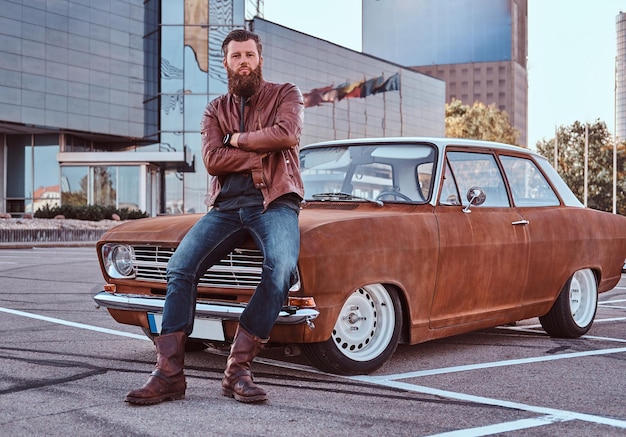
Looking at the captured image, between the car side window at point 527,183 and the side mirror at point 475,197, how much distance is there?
0.74 m

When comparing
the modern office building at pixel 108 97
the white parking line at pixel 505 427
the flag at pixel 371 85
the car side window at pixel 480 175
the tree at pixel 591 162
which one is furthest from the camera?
the flag at pixel 371 85

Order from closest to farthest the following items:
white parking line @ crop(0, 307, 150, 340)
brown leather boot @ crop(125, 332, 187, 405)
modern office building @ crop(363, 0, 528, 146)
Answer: brown leather boot @ crop(125, 332, 187, 405)
white parking line @ crop(0, 307, 150, 340)
modern office building @ crop(363, 0, 528, 146)

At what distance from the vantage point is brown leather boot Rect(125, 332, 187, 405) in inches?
162

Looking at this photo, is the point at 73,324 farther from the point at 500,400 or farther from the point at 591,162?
the point at 591,162

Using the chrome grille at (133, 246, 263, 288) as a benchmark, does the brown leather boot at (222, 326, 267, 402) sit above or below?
below

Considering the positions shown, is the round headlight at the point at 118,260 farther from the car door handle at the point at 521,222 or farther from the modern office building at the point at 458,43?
the modern office building at the point at 458,43

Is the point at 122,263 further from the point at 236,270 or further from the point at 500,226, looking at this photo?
the point at 500,226

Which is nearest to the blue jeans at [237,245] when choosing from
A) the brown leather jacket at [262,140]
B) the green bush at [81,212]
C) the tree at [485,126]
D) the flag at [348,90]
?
the brown leather jacket at [262,140]

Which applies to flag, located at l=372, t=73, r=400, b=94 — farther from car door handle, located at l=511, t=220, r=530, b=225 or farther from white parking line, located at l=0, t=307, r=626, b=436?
white parking line, located at l=0, t=307, r=626, b=436

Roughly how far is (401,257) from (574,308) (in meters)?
2.41

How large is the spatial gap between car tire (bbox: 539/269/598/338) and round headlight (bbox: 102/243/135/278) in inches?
131

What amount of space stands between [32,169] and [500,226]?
44.8 meters

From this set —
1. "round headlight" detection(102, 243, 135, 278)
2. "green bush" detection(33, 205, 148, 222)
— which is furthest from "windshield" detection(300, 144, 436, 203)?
"green bush" detection(33, 205, 148, 222)

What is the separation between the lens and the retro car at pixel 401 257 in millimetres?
4727
